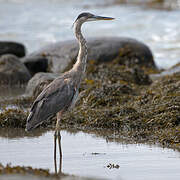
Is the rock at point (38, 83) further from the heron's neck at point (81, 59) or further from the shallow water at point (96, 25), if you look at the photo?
the shallow water at point (96, 25)

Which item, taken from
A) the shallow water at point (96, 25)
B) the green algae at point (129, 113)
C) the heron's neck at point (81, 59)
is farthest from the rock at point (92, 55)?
the heron's neck at point (81, 59)

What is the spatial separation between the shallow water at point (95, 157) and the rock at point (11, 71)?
5806 mm

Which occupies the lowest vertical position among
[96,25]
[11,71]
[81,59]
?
[81,59]

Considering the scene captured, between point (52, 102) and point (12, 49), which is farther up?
point (12, 49)

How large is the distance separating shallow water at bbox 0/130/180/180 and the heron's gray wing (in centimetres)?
51

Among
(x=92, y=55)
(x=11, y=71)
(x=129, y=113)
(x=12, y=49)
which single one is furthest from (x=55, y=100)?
(x=12, y=49)

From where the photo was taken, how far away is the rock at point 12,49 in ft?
60.3

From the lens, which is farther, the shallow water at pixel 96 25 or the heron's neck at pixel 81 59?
the shallow water at pixel 96 25

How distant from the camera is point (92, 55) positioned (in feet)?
55.7

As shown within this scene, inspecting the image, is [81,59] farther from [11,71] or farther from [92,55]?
[92,55]

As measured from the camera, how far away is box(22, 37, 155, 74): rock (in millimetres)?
16859

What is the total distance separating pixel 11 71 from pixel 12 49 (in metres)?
3.67

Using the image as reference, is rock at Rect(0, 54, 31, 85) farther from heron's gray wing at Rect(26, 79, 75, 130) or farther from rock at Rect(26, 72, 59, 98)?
heron's gray wing at Rect(26, 79, 75, 130)

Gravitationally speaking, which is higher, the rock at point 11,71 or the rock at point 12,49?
the rock at point 12,49
